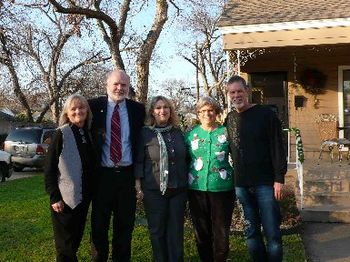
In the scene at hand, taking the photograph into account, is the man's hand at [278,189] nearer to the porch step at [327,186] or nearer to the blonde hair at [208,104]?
the blonde hair at [208,104]

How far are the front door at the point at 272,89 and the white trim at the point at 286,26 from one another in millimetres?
2581

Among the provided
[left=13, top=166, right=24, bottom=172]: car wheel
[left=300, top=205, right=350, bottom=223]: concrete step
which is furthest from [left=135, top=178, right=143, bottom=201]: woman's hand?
[left=13, top=166, right=24, bottom=172]: car wheel

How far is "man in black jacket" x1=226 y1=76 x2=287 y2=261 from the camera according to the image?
4551mm

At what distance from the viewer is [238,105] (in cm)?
461

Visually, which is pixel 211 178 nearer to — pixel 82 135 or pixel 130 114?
pixel 130 114

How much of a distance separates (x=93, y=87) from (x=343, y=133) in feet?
108

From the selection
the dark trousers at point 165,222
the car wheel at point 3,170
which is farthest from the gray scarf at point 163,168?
the car wheel at point 3,170

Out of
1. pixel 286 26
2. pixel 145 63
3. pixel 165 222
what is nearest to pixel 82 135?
pixel 165 222

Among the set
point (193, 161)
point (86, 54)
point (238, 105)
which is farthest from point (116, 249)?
point (86, 54)

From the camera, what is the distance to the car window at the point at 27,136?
19453 mm

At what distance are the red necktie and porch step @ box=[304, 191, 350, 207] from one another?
4.11 meters

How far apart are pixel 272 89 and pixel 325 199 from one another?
4.96m

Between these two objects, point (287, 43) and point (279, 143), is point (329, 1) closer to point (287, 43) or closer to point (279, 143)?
point (287, 43)

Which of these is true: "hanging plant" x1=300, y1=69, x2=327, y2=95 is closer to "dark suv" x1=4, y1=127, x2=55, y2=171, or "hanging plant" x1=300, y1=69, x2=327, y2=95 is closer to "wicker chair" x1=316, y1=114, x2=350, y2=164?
"wicker chair" x1=316, y1=114, x2=350, y2=164
